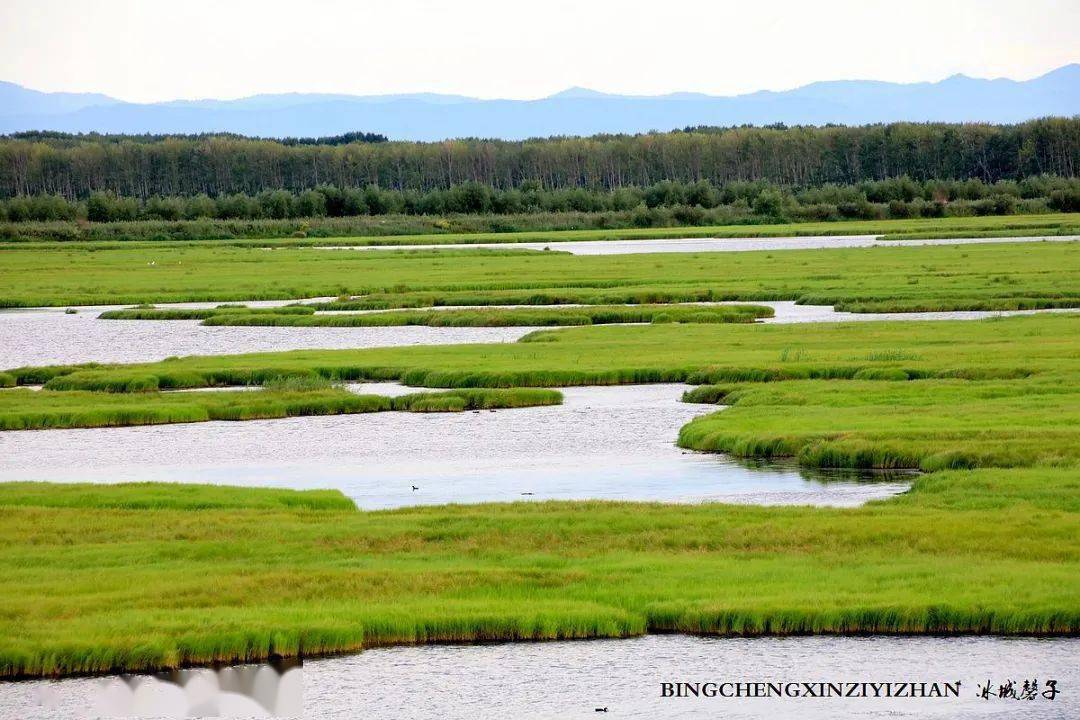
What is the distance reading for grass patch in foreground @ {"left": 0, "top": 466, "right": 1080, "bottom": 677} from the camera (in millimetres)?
19141

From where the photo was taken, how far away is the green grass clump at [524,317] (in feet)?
205

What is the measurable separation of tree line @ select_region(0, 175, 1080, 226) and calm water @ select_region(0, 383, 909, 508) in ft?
421

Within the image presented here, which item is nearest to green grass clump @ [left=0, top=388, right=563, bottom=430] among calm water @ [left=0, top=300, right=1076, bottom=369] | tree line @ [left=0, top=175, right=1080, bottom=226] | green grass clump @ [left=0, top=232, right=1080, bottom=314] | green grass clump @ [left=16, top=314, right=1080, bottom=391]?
green grass clump @ [left=16, top=314, right=1080, bottom=391]

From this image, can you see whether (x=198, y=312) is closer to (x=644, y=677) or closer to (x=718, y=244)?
(x=644, y=677)

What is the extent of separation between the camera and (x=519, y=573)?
70.5 ft

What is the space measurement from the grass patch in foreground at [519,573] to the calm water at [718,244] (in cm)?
8180

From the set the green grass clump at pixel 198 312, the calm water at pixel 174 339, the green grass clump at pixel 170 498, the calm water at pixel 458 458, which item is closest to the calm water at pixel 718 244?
the green grass clump at pixel 198 312

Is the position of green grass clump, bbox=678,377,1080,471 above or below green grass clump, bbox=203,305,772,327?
above

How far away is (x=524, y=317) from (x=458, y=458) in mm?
30622

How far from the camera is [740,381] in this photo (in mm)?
42344

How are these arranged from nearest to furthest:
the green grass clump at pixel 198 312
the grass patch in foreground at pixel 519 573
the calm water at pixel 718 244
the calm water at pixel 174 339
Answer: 1. the grass patch in foreground at pixel 519 573
2. the calm water at pixel 174 339
3. the green grass clump at pixel 198 312
4. the calm water at pixel 718 244

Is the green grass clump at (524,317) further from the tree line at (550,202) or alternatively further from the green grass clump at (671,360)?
the tree line at (550,202)

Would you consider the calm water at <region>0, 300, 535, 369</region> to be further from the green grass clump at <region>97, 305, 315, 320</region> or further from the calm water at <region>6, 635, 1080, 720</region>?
the calm water at <region>6, 635, 1080, 720</region>

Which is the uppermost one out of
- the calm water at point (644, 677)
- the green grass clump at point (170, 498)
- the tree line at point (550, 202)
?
the tree line at point (550, 202)
